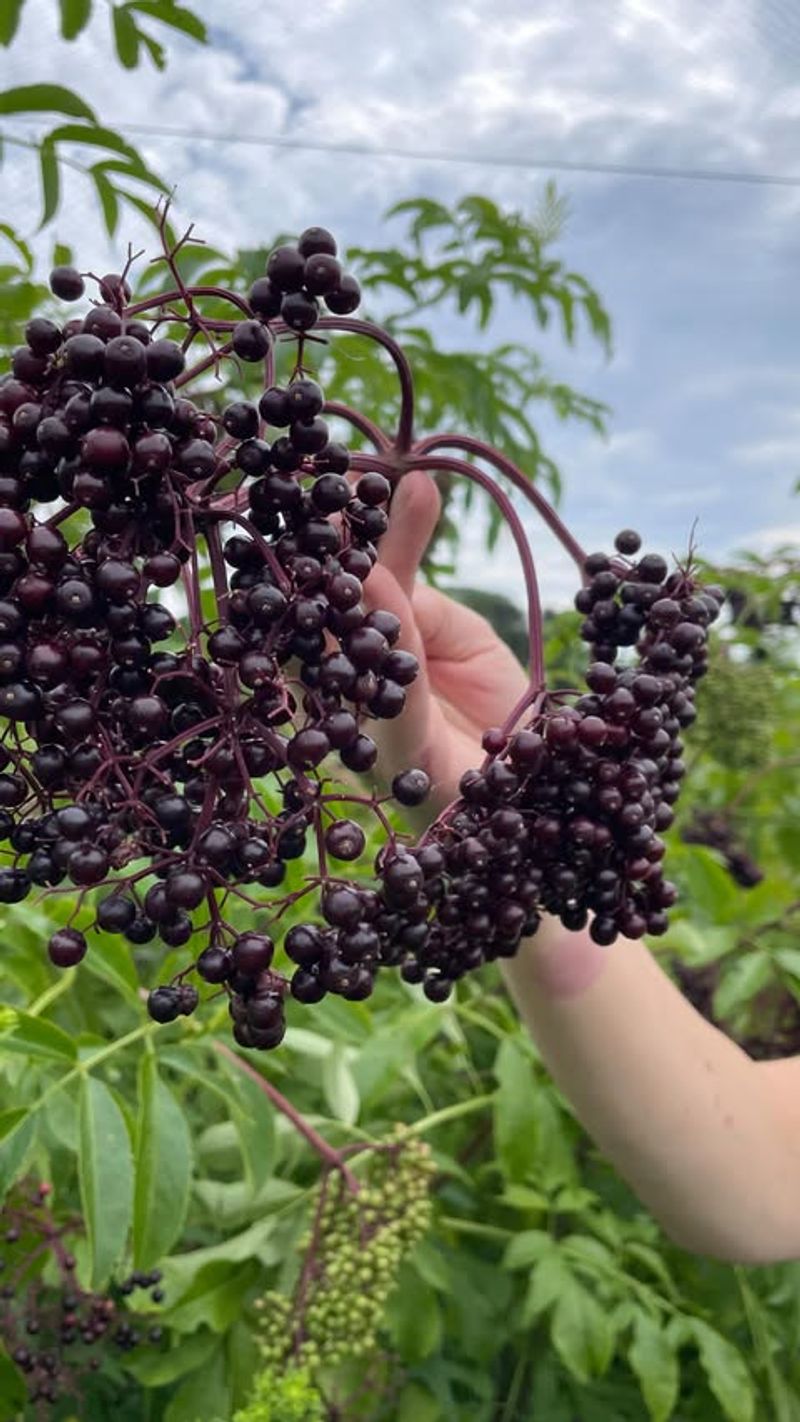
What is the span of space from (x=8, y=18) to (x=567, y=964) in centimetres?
102

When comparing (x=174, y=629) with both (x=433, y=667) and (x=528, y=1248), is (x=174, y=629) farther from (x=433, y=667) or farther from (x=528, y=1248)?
(x=528, y=1248)

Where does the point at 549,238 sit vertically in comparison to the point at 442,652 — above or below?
above

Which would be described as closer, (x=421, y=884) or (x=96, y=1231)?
(x=421, y=884)

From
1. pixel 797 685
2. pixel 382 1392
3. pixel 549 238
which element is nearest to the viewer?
pixel 382 1392

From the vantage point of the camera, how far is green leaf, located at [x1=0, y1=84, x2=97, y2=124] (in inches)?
41.2

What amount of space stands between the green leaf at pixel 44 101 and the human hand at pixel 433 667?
533 mm

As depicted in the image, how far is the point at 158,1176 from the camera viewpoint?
0.86m

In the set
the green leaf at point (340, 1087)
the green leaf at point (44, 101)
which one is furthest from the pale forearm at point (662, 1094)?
the green leaf at point (44, 101)

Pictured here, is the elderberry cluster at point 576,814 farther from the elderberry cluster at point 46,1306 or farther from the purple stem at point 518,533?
the elderberry cluster at point 46,1306

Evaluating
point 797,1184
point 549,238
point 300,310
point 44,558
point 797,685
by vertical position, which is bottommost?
point 797,1184

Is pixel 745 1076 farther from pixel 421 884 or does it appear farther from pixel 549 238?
pixel 549 238

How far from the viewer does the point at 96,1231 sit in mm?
790

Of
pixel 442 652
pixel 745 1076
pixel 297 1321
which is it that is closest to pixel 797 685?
pixel 745 1076

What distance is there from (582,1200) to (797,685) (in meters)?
1.15
